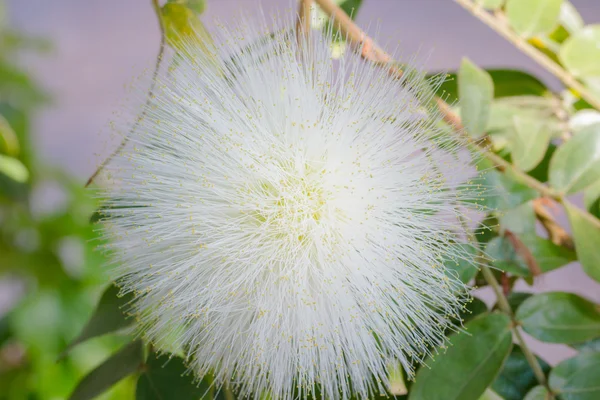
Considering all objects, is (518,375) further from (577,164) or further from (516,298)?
(577,164)

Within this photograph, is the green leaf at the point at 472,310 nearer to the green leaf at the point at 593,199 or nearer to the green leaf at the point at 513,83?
the green leaf at the point at 593,199

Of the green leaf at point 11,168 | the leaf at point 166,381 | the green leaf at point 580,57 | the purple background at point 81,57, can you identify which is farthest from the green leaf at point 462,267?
the purple background at point 81,57

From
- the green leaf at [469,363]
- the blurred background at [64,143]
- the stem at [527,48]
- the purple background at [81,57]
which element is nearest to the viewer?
the green leaf at [469,363]

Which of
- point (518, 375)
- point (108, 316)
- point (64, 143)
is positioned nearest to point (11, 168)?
point (108, 316)

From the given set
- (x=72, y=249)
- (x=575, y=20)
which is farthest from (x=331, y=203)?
(x=72, y=249)

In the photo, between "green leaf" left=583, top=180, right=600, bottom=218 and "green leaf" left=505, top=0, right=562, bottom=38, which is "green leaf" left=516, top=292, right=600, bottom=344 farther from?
"green leaf" left=505, top=0, right=562, bottom=38

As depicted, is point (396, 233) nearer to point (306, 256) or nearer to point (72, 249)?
point (306, 256)
